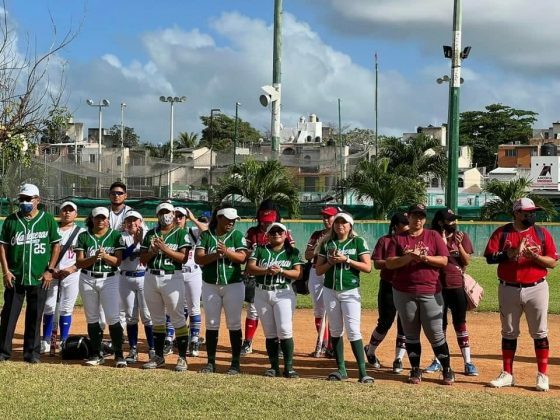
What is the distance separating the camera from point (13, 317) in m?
9.87

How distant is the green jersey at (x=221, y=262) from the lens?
9.35 m

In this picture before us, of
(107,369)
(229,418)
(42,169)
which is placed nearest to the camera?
(229,418)

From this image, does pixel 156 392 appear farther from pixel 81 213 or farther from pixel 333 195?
pixel 333 195

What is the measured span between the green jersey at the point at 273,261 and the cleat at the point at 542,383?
2.74 meters

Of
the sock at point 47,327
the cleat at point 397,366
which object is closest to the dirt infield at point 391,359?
the cleat at point 397,366

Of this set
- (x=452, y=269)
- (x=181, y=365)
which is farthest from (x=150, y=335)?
(x=452, y=269)

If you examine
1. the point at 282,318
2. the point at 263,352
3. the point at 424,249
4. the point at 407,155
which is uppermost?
the point at 407,155

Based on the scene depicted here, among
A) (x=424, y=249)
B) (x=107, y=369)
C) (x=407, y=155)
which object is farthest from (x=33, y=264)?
(x=407, y=155)

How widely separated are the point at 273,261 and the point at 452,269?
2.00m

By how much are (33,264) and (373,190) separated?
2576 cm

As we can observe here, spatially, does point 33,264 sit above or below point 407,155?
below

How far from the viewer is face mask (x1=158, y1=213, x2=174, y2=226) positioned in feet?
31.7

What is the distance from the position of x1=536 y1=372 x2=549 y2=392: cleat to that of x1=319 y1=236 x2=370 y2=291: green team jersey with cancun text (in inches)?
82.4

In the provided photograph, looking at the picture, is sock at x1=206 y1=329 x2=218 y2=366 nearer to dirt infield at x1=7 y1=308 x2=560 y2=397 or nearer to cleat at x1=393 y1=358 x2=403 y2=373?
dirt infield at x1=7 y1=308 x2=560 y2=397
